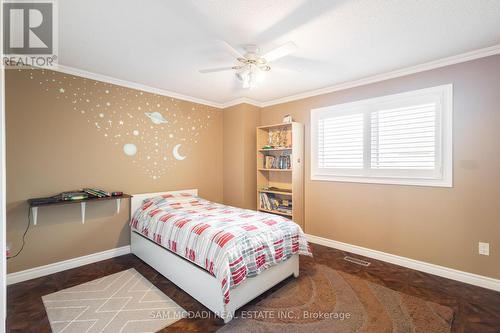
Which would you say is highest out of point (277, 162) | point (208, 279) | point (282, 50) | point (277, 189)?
point (282, 50)

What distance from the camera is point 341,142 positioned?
349 centimetres

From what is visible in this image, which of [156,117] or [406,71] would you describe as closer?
[406,71]

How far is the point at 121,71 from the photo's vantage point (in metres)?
2.96

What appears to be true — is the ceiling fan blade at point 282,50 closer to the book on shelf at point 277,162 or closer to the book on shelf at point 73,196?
the book on shelf at point 277,162

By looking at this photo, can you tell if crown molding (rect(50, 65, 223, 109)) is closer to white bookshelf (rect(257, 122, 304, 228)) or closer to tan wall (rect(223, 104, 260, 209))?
tan wall (rect(223, 104, 260, 209))

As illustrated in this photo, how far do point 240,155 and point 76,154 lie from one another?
2366 millimetres

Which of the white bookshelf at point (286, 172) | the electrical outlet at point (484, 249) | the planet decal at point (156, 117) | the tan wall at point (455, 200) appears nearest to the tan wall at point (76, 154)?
the planet decal at point (156, 117)

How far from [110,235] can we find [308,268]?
267cm

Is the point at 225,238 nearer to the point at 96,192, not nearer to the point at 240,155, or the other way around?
the point at 96,192

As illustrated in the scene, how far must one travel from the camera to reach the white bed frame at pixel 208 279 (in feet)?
6.47

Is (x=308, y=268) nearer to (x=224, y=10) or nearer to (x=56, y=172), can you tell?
(x=224, y=10)

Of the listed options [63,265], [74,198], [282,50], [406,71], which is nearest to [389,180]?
[406,71]

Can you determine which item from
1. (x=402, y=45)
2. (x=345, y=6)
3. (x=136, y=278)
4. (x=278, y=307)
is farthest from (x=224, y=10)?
(x=136, y=278)

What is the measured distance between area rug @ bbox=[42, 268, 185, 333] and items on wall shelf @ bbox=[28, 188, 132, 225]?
2.95 ft
